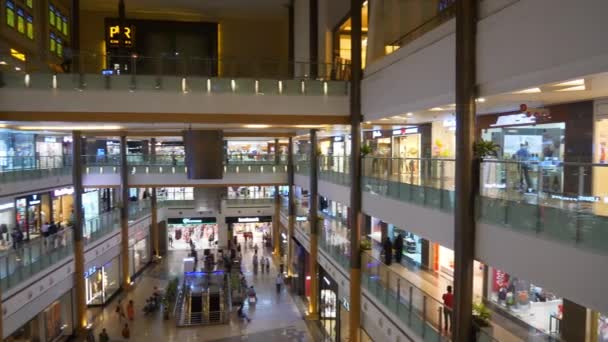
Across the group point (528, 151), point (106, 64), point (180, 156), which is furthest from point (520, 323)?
point (180, 156)

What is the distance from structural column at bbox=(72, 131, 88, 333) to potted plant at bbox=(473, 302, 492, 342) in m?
14.1

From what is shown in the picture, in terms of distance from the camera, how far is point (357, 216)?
41.4ft

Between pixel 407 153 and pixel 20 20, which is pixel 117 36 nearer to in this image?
pixel 20 20

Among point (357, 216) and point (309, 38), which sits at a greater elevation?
point (309, 38)

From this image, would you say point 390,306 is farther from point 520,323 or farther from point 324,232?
point 324,232

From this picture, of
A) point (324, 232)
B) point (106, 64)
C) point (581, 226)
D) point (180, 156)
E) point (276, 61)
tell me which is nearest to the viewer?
point (581, 226)

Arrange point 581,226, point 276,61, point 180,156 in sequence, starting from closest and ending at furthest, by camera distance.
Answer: point 581,226, point 276,61, point 180,156

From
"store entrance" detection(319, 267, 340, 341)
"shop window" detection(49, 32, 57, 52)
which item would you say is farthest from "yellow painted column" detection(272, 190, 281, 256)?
"shop window" detection(49, 32, 57, 52)

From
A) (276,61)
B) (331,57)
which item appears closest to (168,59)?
(276,61)

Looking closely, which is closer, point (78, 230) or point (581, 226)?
point (581, 226)

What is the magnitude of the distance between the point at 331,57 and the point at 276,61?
3.47m

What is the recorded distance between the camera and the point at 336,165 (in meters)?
15.1

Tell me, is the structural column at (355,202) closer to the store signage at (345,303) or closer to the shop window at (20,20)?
the store signage at (345,303)

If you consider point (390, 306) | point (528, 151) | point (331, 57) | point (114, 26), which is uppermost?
point (114, 26)
